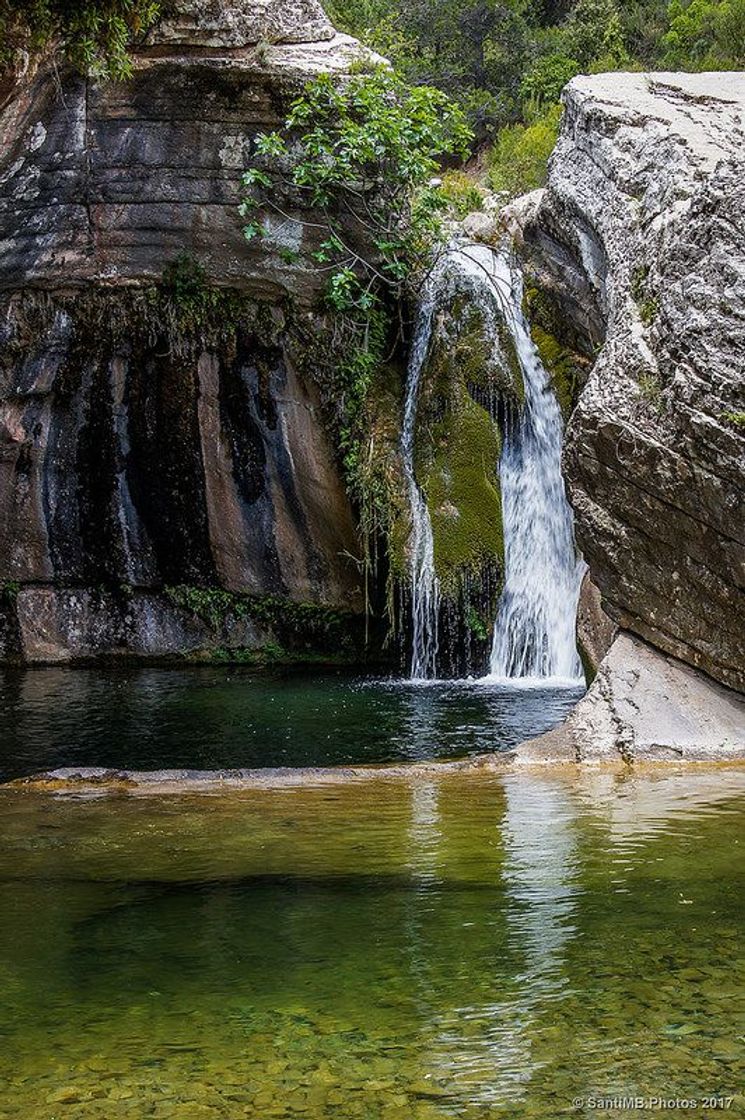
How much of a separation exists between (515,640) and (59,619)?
19.5 ft

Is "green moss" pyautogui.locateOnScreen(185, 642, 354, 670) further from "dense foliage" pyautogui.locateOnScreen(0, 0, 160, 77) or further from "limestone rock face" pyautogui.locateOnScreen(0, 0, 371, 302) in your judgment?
"dense foliage" pyautogui.locateOnScreen(0, 0, 160, 77)

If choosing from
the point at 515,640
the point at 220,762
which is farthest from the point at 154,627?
the point at 220,762

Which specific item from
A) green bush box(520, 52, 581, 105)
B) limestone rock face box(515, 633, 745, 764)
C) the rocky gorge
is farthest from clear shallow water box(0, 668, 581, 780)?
green bush box(520, 52, 581, 105)

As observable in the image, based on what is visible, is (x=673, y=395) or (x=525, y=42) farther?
(x=525, y=42)

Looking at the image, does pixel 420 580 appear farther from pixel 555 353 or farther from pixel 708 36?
pixel 708 36

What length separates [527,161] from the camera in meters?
18.6

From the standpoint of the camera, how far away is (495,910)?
4293mm

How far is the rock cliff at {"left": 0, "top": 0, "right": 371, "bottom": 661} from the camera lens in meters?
13.0

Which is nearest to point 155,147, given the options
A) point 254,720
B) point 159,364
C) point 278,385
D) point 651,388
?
point 159,364

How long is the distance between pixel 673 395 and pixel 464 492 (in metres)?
5.34

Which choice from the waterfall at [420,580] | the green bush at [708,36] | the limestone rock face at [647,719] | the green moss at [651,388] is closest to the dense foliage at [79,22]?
the green moss at [651,388]

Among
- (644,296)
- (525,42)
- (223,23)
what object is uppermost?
(525,42)

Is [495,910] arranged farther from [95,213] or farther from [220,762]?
[95,213]

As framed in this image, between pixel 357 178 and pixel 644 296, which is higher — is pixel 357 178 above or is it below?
above
